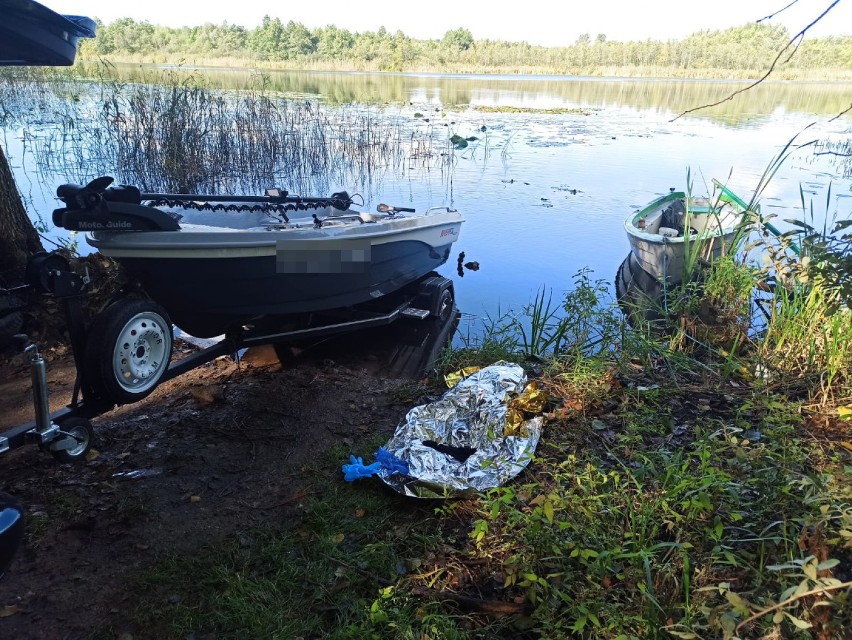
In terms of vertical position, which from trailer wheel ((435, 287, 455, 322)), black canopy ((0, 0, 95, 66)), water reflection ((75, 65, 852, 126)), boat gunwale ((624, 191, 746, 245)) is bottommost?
trailer wheel ((435, 287, 455, 322))

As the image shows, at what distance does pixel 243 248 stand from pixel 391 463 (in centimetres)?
171

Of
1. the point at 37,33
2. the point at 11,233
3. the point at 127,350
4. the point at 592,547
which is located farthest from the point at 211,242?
the point at 592,547

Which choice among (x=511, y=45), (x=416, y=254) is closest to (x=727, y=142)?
(x=416, y=254)

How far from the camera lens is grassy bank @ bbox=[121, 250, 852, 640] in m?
1.93

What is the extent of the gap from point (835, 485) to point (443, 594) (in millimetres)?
1506

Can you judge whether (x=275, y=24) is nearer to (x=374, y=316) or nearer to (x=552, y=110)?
(x=552, y=110)

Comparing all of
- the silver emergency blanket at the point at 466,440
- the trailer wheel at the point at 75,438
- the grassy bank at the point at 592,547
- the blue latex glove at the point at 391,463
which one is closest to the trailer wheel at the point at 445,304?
the silver emergency blanket at the point at 466,440

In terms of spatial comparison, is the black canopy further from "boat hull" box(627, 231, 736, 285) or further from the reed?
the reed

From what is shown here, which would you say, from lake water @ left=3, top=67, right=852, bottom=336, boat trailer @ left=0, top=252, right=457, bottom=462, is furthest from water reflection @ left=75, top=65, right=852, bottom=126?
boat trailer @ left=0, top=252, right=457, bottom=462

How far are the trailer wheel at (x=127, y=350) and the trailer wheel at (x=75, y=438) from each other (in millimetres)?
157

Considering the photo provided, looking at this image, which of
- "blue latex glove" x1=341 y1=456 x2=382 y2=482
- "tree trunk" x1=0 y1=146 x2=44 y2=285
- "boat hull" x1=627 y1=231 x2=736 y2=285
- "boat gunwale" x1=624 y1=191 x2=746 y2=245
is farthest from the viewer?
"boat hull" x1=627 y1=231 x2=736 y2=285

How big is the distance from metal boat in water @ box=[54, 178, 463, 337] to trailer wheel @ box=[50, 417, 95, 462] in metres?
0.97

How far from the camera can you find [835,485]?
87.6 inches

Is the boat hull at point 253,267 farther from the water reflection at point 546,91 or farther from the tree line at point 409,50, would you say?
the tree line at point 409,50
